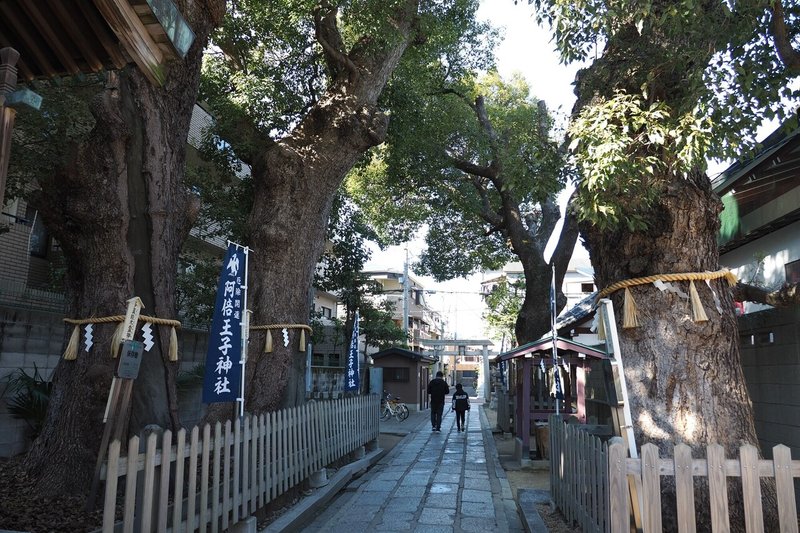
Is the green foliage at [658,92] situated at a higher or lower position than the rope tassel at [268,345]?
higher

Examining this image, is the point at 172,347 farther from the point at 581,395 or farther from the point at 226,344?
the point at 581,395

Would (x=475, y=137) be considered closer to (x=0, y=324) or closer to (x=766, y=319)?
(x=766, y=319)

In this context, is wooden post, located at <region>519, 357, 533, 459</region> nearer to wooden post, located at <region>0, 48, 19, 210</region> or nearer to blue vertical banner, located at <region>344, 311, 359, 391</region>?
blue vertical banner, located at <region>344, 311, 359, 391</region>

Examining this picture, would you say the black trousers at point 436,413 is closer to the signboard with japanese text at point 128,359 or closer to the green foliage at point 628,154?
the green foliage at point 628,154

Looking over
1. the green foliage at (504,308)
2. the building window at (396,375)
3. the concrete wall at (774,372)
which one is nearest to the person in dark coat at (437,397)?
the building window at (396,375)

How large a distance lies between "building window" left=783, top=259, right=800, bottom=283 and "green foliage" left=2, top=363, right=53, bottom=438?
1031 cm

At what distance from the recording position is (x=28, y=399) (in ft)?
25.4

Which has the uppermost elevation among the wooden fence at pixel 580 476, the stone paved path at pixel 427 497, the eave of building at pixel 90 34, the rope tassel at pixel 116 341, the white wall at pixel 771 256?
the eave of building at pixel 90 34

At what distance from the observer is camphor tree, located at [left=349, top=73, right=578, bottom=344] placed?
1423 cm

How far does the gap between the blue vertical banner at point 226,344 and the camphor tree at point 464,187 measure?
5.59 meters

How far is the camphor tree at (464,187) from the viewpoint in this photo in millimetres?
14234

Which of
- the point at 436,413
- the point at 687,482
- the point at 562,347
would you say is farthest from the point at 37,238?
the point at 687,482

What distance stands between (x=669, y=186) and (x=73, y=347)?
597 centimetres

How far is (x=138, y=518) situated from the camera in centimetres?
409
